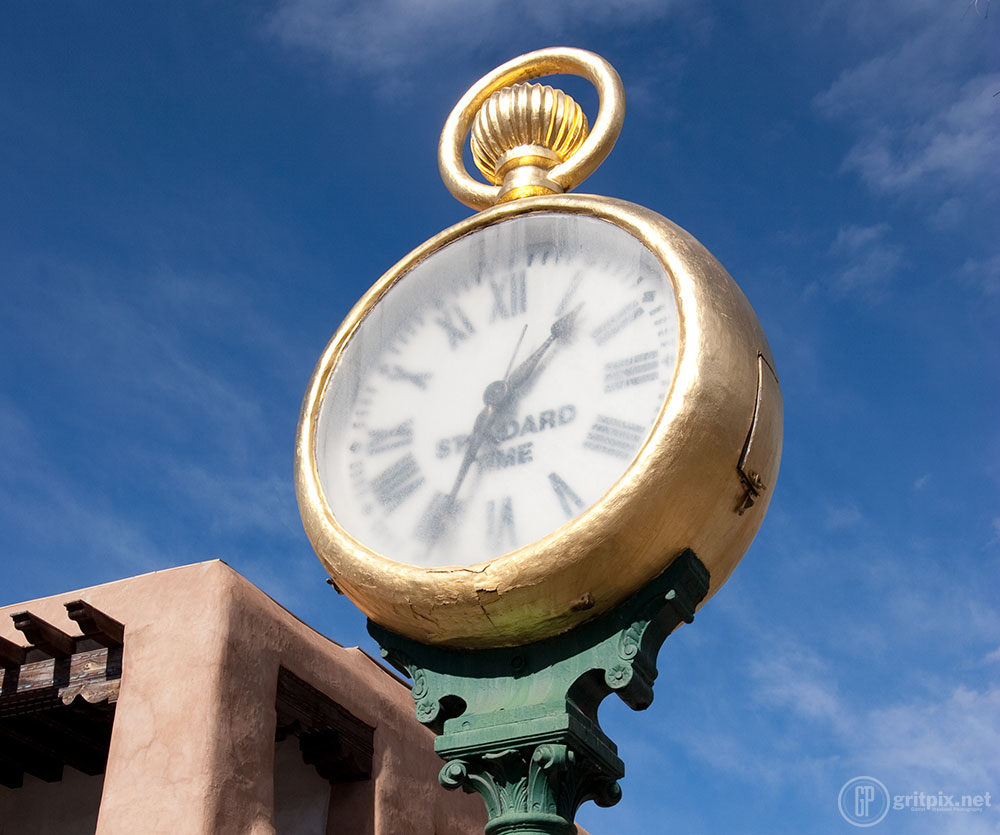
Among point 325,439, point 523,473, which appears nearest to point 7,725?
point 325,439

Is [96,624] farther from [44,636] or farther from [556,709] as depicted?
[556,709]

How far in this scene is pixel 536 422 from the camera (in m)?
2.72

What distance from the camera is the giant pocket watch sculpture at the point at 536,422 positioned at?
243 cm

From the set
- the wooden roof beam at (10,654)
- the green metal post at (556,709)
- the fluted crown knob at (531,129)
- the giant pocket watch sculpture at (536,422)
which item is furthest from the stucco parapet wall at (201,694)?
the green metal post at (556,709)

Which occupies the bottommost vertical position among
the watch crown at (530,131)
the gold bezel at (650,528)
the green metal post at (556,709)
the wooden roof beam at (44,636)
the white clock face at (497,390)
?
the green metal post at (556,709)

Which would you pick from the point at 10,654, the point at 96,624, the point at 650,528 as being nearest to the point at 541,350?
the point at 650,528

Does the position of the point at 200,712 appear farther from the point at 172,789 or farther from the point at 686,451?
the point at 686,451

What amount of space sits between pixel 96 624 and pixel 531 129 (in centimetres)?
458

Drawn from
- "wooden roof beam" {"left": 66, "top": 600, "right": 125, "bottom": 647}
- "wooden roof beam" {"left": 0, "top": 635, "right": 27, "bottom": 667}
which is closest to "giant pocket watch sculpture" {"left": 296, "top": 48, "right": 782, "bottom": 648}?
"wooden roof beam" {"left": 66, "top": 600, "right": 125, "bottom": 647}

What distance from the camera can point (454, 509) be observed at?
8.79 ft

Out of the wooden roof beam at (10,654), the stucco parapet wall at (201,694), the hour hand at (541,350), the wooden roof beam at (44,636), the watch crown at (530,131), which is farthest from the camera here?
the wooden roof beam at (10,654)

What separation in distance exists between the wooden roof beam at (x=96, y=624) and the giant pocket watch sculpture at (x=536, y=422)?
4176 mm

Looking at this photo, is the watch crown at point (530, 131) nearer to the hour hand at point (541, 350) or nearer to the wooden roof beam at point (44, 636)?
the hour hand at point (541, 350)

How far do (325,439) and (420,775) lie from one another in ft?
18.8
